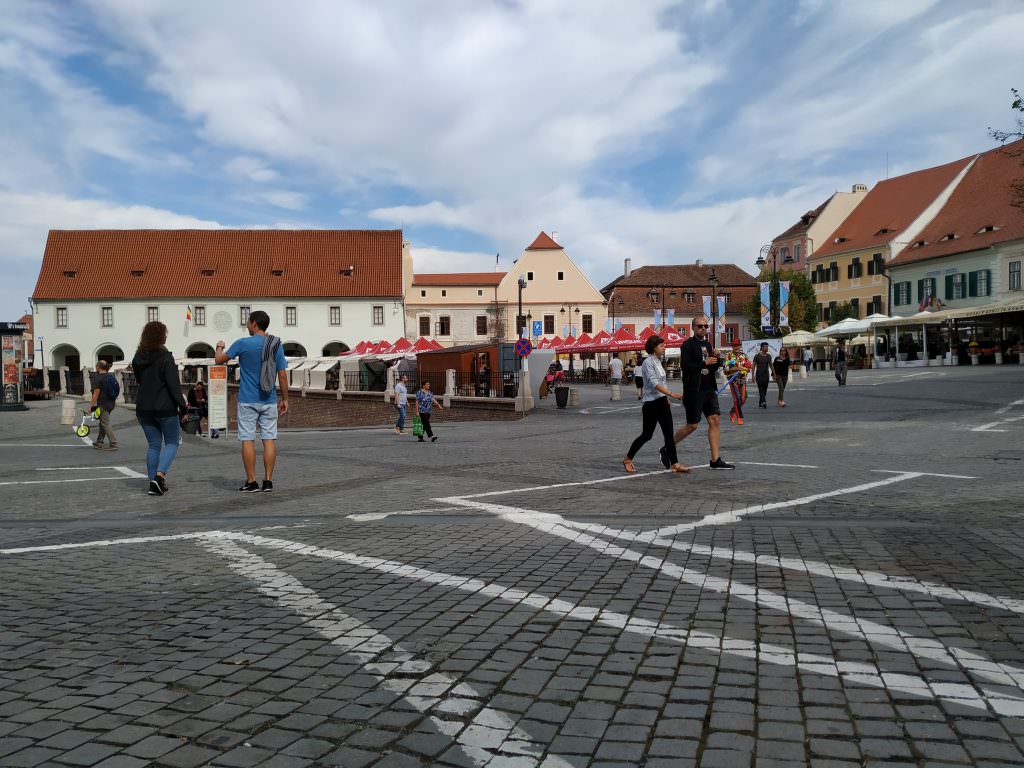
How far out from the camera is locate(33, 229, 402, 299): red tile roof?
71.1m

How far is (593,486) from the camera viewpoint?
10008 millimetres

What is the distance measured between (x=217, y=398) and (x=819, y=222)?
65.7 m

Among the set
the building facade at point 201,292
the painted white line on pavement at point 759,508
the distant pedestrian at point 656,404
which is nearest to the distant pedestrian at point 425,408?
the distant pedestrian at point 656,404

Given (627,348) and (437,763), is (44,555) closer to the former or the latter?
(437,763)

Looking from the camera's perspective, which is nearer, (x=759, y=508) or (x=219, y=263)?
(x=759, y=508)

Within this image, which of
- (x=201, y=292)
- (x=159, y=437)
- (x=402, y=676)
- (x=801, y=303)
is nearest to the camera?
(x=402, y=676)

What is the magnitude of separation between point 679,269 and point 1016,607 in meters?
90.6

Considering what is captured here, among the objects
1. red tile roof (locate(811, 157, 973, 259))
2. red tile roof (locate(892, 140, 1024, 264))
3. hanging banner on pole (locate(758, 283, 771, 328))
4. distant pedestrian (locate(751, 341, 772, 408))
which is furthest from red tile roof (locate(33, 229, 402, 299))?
distant pedestrian (locate(751, 341, 772, 408))

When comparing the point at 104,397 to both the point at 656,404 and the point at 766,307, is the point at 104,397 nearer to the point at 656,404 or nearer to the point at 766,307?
the point at 656,404

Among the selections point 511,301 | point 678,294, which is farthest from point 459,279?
point 678,294

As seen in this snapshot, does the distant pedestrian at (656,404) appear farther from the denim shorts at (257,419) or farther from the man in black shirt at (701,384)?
the denim shorts at (257,419)

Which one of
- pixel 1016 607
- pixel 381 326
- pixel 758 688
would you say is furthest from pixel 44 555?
pixel 381 326

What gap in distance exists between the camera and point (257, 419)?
9.57m

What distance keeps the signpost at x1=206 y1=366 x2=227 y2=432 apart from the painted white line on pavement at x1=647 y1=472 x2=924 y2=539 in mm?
13742
